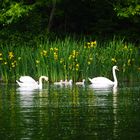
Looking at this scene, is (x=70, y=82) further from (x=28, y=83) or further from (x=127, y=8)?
(x=127, y=8)

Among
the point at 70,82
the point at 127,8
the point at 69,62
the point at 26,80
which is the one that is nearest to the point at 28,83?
the point at 26,80

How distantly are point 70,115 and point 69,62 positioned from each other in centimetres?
1515

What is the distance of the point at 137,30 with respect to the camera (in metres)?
44.0

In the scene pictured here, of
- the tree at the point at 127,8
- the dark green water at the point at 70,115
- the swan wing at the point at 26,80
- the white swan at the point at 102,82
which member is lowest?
the dark green water at the point at 70,115

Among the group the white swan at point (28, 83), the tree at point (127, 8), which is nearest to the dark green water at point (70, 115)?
the white swan at point (28, 83)

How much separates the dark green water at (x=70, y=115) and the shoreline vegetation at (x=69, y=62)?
290 inches

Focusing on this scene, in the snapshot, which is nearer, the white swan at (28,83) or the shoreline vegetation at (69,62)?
the white swan at (28,83)

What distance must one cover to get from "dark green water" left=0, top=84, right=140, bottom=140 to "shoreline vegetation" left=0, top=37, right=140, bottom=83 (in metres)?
7.36

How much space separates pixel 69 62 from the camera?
34.0m

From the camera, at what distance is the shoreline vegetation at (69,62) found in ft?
112

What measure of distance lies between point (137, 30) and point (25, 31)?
5.95 m

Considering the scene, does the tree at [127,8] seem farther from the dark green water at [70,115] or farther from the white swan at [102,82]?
the dark green water at [70,115]

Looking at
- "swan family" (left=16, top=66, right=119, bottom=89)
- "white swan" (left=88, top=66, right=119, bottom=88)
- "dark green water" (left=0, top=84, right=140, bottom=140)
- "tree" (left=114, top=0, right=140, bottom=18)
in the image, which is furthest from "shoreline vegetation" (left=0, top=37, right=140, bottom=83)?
"dark green water" (left=0, top=84, right=140, bottom=140)

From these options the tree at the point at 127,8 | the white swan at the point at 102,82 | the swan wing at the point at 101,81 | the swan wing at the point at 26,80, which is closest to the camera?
the white swan at the point at 102,82
